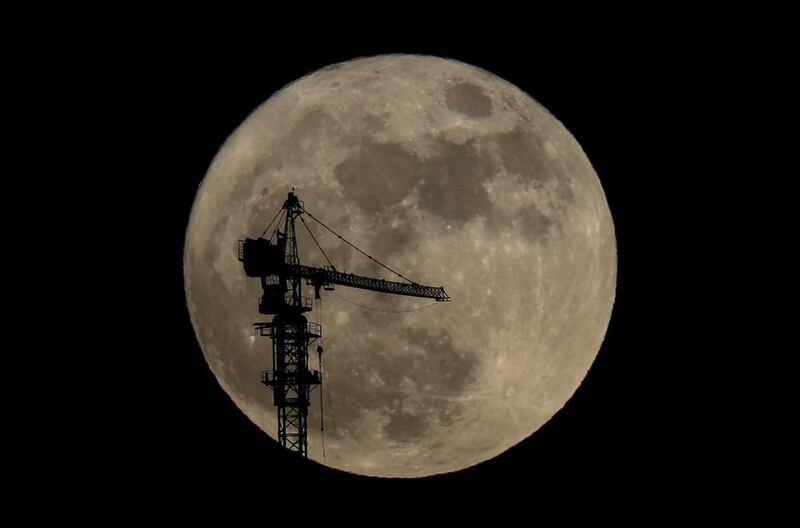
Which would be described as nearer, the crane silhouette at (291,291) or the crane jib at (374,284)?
the crane jib at (374,284)

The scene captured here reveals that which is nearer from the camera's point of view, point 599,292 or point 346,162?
point 346,162

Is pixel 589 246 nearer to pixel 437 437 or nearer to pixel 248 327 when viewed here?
pixel 437 437

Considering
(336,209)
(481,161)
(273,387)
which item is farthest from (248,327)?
(481,161)

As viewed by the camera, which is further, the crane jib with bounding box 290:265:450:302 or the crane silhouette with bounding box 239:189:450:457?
the crane silhouette with bounding box 239:189:450:457

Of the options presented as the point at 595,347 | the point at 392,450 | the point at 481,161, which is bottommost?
the point at 392,450

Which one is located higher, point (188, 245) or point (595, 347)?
point (188, 245)

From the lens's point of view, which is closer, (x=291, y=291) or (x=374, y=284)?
(x=374, y=284)

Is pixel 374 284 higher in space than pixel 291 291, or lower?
lower

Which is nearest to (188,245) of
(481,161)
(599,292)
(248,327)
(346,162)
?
(248,327)
